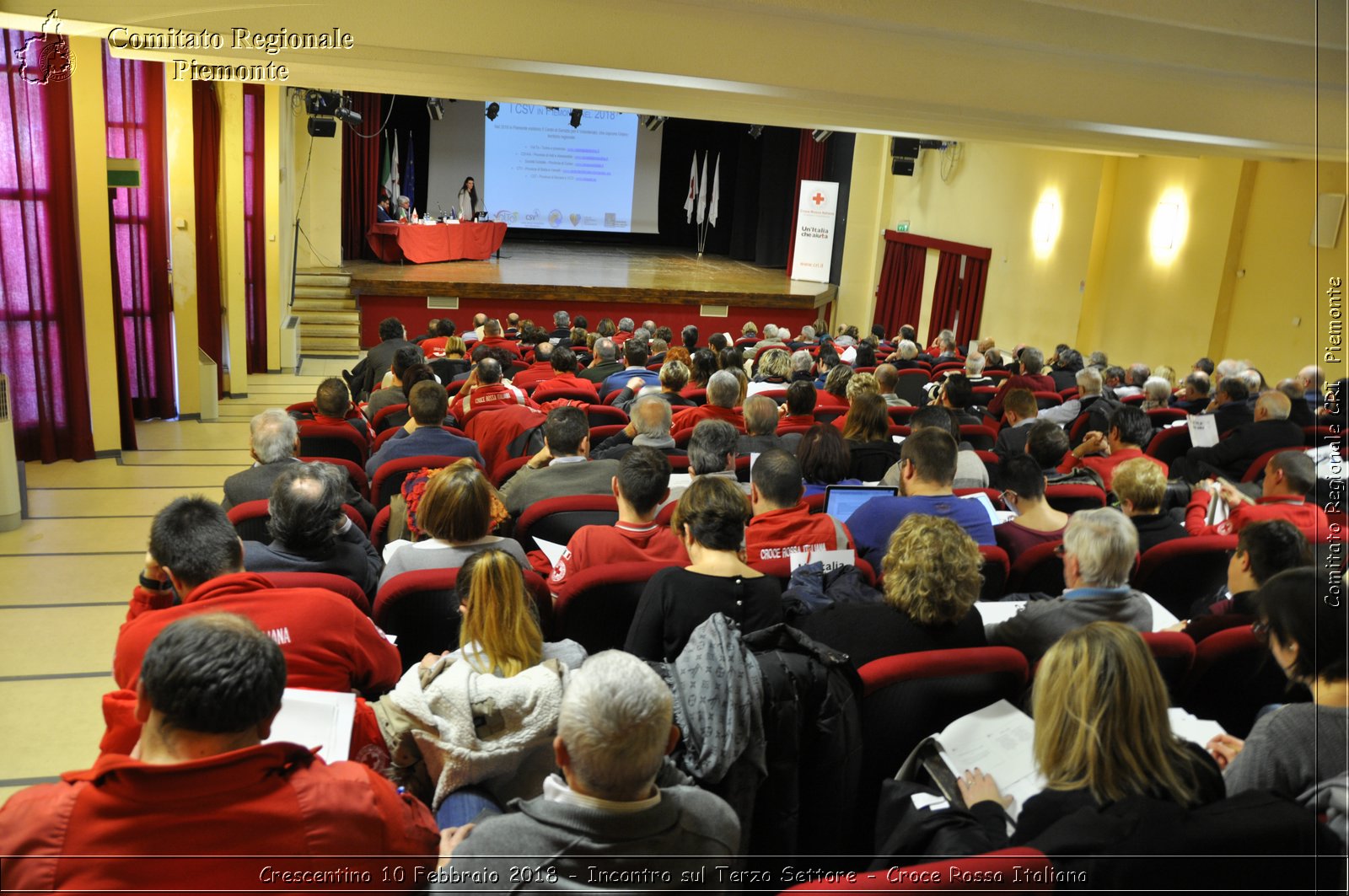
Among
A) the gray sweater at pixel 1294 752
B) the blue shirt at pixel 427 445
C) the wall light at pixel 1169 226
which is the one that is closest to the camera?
the gray sweater at pixel 1294 752

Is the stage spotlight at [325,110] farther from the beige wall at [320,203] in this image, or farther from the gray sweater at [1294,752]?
the gray sweater at [1294,752]

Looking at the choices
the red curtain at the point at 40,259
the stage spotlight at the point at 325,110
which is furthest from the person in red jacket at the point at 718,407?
the stage spotlight at the point at 325,110

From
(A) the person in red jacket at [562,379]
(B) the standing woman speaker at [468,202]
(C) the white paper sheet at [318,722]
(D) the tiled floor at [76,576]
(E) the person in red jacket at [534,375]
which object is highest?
(B) the standing woman speaker at [468,202]

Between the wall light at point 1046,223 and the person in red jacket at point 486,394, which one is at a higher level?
the wall light at point 1046,223

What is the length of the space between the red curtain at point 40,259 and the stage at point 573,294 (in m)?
6.37

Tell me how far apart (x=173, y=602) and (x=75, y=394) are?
5.09m

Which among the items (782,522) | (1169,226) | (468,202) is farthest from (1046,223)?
(782,522)

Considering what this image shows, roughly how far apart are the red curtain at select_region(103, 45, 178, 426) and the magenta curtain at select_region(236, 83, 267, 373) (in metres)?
2.05

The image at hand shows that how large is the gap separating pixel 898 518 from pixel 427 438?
2.11 m

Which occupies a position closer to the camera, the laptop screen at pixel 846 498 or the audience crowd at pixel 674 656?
the audience crowd at pixel 674 656

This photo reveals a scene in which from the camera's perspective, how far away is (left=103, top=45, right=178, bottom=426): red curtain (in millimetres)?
7270

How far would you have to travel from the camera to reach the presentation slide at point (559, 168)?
1800 centimetres

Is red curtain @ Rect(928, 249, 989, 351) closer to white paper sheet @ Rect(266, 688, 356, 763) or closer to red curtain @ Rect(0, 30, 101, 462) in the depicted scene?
red curtain @ Rect(0, 30, 101, 462)

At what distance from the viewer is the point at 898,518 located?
3.34 meters
